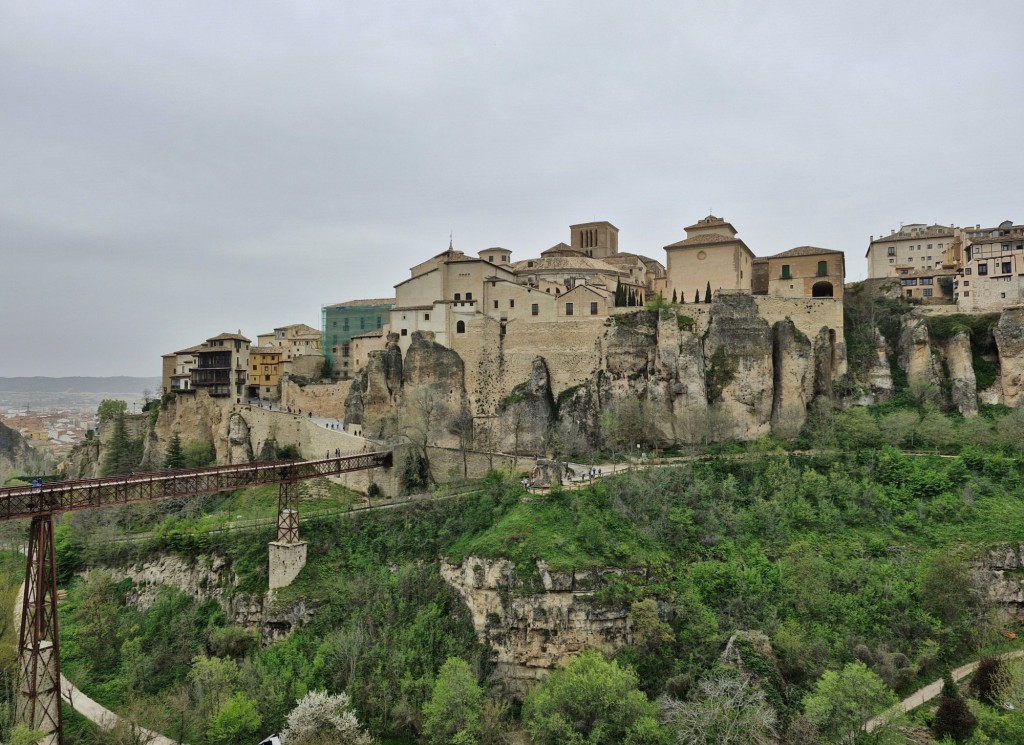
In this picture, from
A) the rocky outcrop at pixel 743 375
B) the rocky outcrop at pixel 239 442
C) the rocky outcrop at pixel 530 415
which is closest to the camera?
the rocky outcrop at pixel 743 375

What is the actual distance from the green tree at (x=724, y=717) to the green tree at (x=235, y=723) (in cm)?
1469

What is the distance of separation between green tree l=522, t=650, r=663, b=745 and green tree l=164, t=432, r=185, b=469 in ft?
125

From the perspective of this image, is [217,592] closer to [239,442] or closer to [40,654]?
[40,654]

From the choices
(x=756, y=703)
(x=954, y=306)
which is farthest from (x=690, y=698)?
(x=954, y=306)

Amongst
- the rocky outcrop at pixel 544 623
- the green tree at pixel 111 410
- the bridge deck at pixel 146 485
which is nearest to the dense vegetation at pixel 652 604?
the rocky outcrop at pixel 544 623

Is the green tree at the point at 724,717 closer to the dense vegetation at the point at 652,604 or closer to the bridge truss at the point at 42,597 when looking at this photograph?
the dense vegetation at the point at 652,604

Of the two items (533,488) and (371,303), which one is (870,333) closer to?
(533,488)

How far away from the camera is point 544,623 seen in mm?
31031

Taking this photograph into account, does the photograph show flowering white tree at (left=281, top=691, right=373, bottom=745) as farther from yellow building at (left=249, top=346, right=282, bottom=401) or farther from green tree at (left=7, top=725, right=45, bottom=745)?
yellow building at (left=249, top=346, right=282, bottom=401)

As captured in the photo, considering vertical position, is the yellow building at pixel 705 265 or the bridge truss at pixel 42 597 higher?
the yellow building at pixel 705 265

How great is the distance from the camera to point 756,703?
26.2m

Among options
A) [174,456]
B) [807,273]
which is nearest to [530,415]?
[807,273]

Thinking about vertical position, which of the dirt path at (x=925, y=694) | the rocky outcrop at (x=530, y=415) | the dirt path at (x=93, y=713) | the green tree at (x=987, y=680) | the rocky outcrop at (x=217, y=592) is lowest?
the dirt path at (x=93, y=713)

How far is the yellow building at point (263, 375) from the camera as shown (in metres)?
62.9
